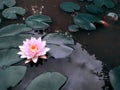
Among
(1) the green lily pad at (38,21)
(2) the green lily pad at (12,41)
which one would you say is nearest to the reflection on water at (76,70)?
(2) the green lily pad at (12,41)

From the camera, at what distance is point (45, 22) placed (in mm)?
1756

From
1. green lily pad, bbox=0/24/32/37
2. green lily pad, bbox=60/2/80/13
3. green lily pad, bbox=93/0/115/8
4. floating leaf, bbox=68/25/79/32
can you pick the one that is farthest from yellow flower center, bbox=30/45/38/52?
green lily pad, bbox=93/0/115/8

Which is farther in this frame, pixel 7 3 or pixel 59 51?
pixel 7 3

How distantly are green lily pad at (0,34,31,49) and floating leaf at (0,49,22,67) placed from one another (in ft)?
0.13

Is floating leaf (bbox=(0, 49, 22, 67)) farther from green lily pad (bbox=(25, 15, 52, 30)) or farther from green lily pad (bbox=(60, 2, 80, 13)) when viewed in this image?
green lily pad (bbox=(60, 2, 80, 13))

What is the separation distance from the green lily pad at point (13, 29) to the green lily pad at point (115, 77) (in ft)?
1.91

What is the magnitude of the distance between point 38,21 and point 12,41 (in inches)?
10.2

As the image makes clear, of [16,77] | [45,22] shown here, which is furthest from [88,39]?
[16,77]

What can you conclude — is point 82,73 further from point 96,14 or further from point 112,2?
point 112,2

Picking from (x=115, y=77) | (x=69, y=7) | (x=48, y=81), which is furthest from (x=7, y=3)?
(x=115, y=77)

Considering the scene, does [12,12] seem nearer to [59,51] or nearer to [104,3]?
[59,51]

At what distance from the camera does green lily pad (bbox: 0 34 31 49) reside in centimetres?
152

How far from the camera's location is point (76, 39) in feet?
5.47

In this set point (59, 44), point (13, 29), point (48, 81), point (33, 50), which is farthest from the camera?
point (13, 29)
